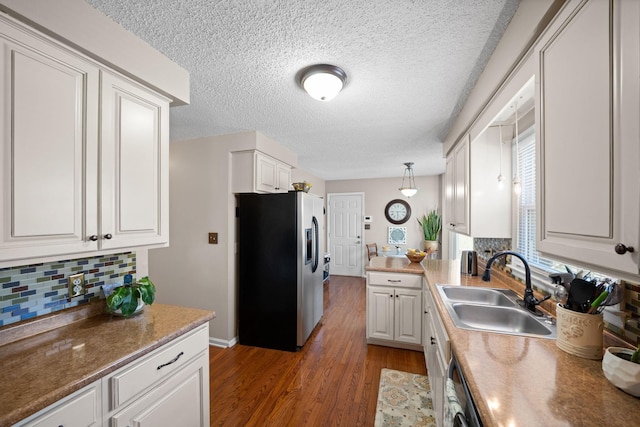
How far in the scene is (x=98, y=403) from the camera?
94 centimetres

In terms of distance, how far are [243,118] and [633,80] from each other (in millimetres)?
2407

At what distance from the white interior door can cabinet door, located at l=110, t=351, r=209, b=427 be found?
4.89 m

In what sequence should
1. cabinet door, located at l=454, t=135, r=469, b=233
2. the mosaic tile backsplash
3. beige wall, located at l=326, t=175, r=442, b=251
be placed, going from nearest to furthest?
the mosaic tile backsplash, cabinet door, located at l=454, t=135, r=469, b=233, beige wall, located at l=326, t=175, r=442, b=251

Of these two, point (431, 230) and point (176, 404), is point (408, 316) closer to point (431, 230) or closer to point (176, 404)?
point (176, 404)

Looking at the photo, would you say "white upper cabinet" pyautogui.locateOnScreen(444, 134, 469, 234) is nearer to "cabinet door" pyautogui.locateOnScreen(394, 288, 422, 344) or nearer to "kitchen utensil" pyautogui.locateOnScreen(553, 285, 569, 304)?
"cabinet door" pyautogui.locateOnScreen(394, 288, 422, 344)

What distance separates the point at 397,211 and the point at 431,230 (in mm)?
887

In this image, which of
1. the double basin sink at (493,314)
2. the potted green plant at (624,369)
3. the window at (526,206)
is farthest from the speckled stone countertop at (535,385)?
the window at (526,206)

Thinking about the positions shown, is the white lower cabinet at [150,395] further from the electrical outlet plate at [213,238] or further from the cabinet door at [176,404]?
the electrical outlet plate at [213,238]

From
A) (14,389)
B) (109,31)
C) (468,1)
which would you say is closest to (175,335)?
(14,389)

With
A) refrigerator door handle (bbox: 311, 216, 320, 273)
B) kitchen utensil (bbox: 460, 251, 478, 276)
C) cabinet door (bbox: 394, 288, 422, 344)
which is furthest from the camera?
refrigerator door handle (bbox: 311, 216, 320, 273)

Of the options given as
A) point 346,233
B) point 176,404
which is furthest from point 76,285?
point 346,233

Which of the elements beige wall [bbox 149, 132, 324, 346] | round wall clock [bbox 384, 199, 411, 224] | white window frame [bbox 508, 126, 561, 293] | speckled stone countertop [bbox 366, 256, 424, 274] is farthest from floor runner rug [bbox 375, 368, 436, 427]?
round wall clock [bbox 384, 199, 411, 224]

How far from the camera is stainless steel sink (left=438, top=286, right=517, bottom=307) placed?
69.8 inches

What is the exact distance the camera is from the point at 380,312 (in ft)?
8.88
